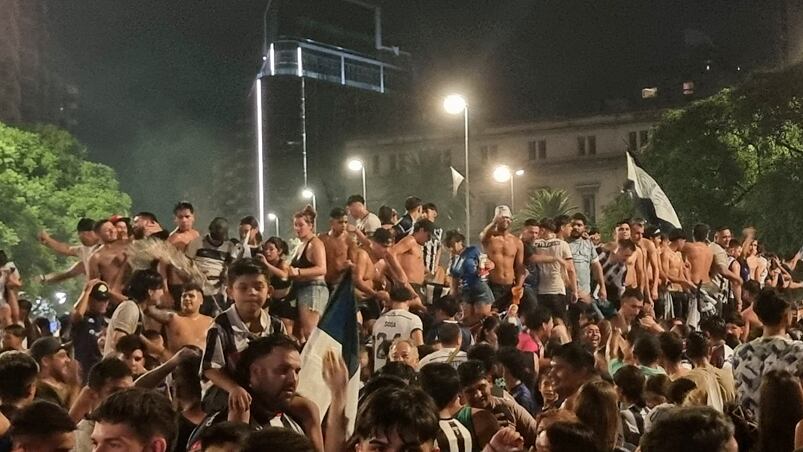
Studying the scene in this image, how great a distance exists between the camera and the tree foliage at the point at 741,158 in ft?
130

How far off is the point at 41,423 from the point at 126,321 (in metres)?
5.41

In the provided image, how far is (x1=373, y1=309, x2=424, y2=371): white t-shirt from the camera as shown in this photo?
10.9 m

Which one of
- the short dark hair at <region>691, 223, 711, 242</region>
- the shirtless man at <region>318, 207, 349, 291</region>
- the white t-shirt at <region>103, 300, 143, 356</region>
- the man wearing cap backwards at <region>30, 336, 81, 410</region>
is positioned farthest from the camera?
the short dark hair at <region>691, 223, 711, 242</region>

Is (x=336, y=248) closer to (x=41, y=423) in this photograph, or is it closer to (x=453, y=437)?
(x=453, y=437)

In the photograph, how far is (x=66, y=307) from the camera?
182 ft

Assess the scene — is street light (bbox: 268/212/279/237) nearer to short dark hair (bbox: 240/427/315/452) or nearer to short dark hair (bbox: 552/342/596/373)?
short dark hair (bbox: 552/342/596/373)

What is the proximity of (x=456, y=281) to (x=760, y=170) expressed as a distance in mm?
33541

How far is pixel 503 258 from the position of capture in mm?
15438

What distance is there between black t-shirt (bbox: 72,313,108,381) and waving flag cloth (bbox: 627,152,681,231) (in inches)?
381

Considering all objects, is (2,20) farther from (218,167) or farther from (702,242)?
(702,242)

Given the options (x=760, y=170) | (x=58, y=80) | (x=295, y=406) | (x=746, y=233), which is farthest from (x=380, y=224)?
(x=58, y=80)

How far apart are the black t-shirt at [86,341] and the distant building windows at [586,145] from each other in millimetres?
66378

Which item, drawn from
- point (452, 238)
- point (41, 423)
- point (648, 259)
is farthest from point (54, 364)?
point (648, 259)

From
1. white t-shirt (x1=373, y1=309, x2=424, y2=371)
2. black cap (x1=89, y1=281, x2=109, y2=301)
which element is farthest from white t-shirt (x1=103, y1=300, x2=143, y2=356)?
white t-shirt (x1=373, y1=309, x2=424, y2=371)
